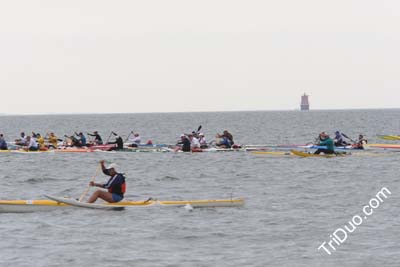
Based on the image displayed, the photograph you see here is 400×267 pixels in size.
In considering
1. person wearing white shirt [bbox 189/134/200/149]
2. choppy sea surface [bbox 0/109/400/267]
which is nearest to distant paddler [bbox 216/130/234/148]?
person wearing white shirt [bbox 189/134/200/149]

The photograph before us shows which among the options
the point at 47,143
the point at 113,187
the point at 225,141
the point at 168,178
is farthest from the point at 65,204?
the point at 47,143

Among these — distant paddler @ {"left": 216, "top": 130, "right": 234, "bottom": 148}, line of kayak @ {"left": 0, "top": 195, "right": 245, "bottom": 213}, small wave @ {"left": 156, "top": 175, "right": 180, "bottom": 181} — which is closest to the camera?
line of kayak @ {"left": 0, "top": 195, "right": 245, "bottom": 213}

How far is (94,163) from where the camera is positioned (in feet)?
146

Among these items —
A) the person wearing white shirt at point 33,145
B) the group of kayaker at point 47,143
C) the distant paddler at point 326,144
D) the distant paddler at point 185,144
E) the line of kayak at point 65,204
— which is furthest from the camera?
the group of kayaker at point 47,143

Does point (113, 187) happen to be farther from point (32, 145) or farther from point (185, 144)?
point (32, 145)

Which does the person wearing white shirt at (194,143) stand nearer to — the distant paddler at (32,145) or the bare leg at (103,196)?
the distant paddler at (32,145)

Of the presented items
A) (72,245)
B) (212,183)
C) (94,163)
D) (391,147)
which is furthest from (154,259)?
(391,147)

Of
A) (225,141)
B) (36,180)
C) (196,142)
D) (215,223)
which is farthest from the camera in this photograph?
(225,141)

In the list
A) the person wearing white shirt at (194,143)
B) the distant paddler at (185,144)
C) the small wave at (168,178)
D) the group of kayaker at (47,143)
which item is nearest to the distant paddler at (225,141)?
the person wearing white shirt at (194,143)

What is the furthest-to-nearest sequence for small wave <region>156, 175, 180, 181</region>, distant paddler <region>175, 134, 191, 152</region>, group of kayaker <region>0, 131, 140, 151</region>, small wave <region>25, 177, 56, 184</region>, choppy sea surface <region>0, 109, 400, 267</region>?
group of kayaker <region>0, 131, 140, 151</region> → distant paddler <region>175, 134, 191, 152</region> → small wave <region>156, 175, 180, 181</region> → small wave <region>25, 177, 56, 184</region> → choppy sea surface <region>0, 109, 400, 267</region>

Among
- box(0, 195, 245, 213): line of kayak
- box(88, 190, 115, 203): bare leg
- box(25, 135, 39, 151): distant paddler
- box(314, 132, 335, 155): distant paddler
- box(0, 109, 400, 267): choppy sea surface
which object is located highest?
box(314, 132, 335, 155): distant paddler

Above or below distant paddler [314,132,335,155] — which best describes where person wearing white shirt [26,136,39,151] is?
below

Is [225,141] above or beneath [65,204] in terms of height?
above

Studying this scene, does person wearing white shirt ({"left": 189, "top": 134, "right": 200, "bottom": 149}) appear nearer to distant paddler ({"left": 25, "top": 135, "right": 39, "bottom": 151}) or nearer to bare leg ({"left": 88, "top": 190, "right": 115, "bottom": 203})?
distant paddler ({"left": 25, "top": 135, "right": 39, "bottom": 151})
